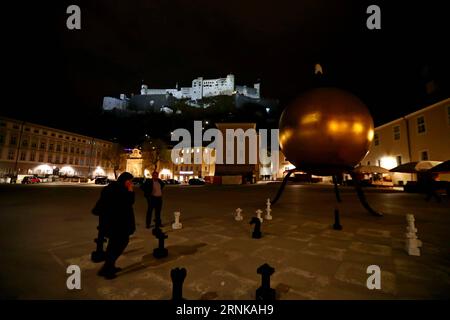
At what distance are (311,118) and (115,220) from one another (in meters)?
6.11

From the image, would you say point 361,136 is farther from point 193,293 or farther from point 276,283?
point 193,293

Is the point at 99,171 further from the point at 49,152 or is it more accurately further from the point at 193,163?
the point at 193,163

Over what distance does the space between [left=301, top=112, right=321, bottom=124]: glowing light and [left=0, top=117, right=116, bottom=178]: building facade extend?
5847 centimetres

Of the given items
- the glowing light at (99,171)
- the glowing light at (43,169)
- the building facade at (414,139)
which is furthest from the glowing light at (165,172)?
the building facade at (414,139)

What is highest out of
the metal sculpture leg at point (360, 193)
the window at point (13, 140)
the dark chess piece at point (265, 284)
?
the window at point (13, 140)

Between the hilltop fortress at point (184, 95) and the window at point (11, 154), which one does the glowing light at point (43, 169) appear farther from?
Answer: the hilltop fortress at point (184, 95)

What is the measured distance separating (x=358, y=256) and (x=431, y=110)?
2510 cm

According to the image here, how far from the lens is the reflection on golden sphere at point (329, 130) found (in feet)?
21.2

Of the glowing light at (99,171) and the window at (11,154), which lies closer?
the window at (11,154)

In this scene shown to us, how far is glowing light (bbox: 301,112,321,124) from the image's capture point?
21.6 feet

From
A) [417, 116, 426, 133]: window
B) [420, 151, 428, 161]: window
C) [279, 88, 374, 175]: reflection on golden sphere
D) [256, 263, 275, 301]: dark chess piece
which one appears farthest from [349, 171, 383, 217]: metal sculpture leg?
[417, 116, 426, 133]: window

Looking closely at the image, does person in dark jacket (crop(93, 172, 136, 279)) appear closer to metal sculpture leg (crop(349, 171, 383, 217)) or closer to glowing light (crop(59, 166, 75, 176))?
metal sculpture leg (crop(349, 171, 383, 217))

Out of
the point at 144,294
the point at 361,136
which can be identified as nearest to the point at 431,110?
the point at 361,136

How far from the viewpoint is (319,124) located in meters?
6.52
